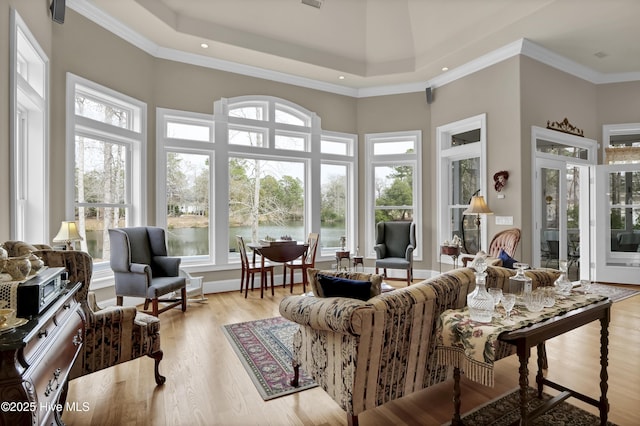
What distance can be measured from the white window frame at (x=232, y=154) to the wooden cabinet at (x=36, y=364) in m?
3.29

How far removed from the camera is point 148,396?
219 centimetres

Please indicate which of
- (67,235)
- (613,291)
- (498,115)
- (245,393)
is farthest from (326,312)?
(613,291)

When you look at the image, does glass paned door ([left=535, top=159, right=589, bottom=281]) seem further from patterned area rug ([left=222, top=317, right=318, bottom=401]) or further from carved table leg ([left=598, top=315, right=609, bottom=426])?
patterned area rug ([left=222, top=317, right=318, bottom=401])

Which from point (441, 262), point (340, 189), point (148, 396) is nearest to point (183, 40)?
point (340, 189)

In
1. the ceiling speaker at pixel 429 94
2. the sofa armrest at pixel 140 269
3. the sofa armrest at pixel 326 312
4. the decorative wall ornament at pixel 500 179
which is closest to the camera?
the sofa armrest at pixel 326 312

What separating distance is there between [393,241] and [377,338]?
13.8 ft

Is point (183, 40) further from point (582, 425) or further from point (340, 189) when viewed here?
point (582, 425)

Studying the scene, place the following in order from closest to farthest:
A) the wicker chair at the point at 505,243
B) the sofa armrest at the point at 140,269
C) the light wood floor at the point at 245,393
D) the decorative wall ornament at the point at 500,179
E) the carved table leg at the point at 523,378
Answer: the carved table leg at the point at 523,378 < the light wood floor at the point at 245,393 < the sofa armrest at the point at 140,269 < the wicker chair at the point at 505,243 < the decorative wall ornament at the point at 500,179

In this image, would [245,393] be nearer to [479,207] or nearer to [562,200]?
[479,207]

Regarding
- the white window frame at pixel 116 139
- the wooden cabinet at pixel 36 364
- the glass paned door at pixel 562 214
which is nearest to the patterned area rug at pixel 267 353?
the wooden cabinet at pixel 36 364

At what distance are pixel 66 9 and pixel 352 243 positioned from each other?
4.91 m

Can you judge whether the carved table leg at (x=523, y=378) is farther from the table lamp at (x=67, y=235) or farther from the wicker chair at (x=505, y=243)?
the table lamp at (x=67, y=235)

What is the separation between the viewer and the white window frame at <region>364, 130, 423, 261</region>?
589 cm

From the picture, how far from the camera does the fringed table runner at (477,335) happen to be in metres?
1.49
